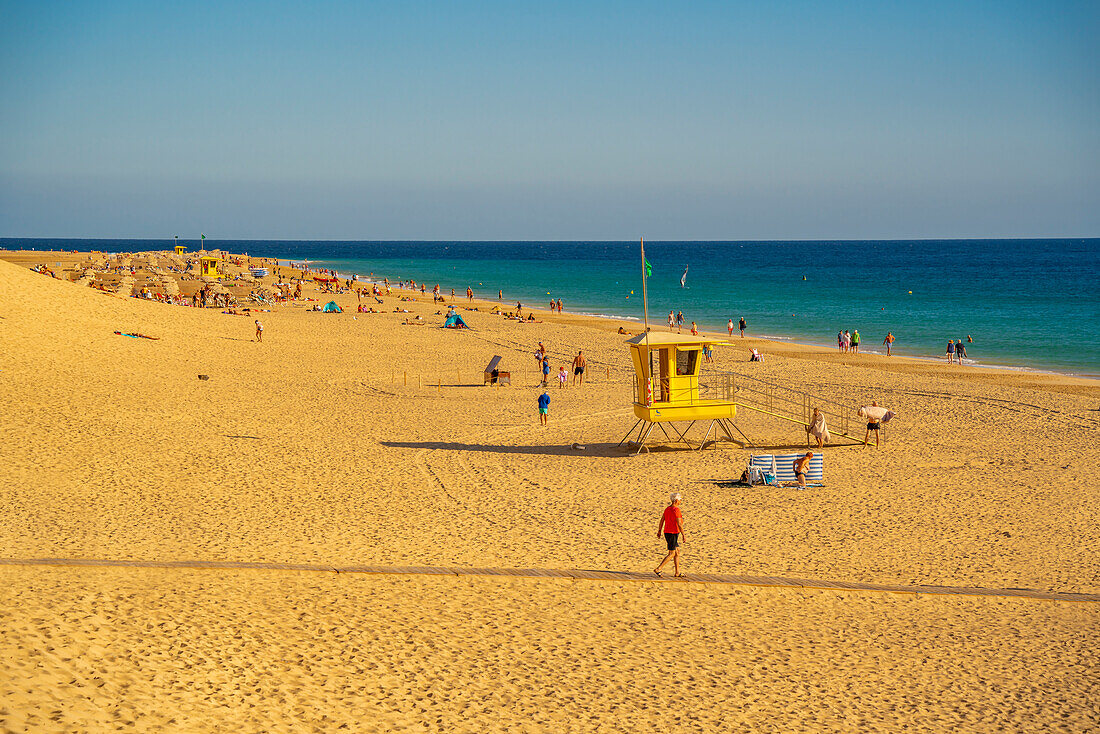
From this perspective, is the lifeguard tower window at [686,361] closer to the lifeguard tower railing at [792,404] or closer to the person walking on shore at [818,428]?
the lifeguard tower railing at [792,404]

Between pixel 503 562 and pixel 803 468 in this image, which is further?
pixel 803 468

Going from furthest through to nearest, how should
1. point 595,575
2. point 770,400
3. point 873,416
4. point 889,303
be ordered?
point 889,303 → point 770,400 → point 873,416 → point 595,575

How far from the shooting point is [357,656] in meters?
8.84

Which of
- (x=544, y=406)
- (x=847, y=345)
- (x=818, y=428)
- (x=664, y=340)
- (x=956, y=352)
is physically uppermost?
(x=664, y=340)

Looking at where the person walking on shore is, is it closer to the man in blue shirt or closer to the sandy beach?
the sandy beach

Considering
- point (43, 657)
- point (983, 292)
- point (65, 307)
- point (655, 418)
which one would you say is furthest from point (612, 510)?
point (983, 292)

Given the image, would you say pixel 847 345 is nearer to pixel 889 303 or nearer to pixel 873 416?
pixel 873 416

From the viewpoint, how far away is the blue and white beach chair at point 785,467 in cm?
1678

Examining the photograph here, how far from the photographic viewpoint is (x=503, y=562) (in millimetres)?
12047

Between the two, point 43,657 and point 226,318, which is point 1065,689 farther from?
point 226,318

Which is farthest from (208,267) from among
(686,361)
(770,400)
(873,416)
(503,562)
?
(503,562)

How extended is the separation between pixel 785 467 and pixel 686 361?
381 cm

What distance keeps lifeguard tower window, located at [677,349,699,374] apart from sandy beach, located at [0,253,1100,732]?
1.95 metres

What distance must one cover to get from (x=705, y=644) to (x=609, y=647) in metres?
1.09
